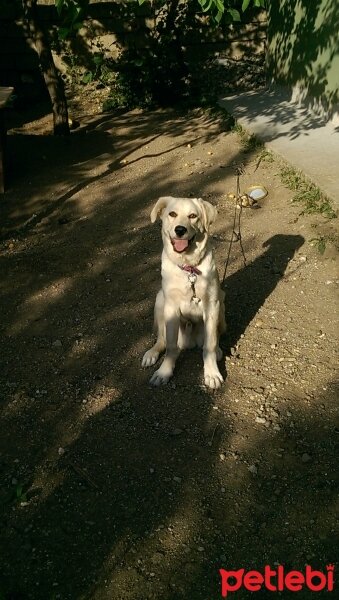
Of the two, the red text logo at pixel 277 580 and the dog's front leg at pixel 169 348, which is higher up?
the dog's front leg at pixel 169 348

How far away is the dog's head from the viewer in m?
3.30

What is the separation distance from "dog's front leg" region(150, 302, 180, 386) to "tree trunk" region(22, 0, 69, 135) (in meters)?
6.05

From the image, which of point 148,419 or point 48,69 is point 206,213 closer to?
point 148,419

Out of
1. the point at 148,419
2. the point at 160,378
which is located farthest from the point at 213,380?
the point at 148,419

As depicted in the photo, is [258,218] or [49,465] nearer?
[49,465]

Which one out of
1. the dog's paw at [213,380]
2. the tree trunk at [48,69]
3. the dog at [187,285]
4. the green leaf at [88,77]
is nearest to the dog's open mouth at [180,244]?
the dog at [187,285]

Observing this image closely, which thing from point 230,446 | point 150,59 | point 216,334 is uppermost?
point 150,59

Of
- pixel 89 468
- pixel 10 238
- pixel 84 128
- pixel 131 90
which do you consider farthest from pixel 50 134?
pixel 89 468

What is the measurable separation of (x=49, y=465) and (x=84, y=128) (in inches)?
295

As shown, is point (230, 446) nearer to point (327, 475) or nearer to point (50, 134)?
point (327, 475)

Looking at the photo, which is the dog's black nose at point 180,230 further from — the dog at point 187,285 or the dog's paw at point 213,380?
the dog's paw at point 213,380

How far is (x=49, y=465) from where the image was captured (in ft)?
10.5

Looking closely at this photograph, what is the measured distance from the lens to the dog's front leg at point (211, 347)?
3.61m

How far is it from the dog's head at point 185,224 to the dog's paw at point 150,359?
34.8 inches
